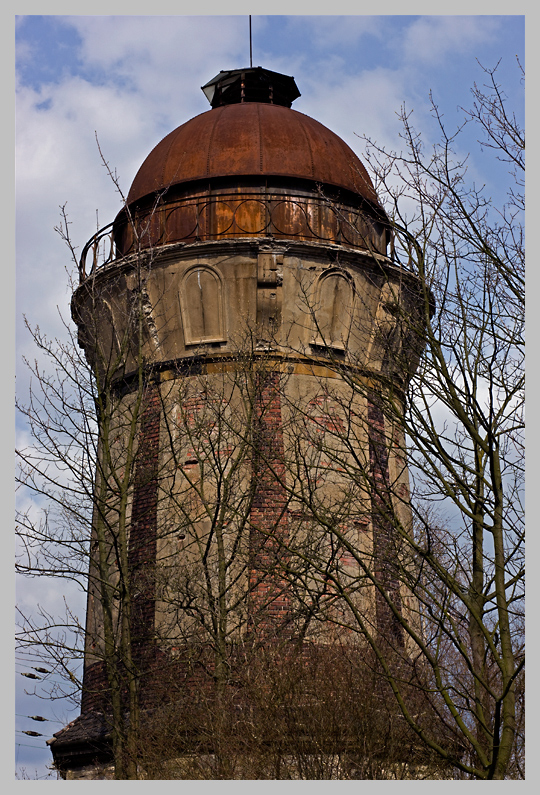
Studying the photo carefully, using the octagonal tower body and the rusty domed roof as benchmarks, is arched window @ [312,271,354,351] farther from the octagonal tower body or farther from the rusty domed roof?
the rusty domed roof

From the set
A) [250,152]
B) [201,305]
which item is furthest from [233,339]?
[250,152]

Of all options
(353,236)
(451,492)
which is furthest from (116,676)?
(353,236)

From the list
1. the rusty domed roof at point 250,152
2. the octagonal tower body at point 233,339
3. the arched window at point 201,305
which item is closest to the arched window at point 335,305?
the octagonal tower body at point 233,339

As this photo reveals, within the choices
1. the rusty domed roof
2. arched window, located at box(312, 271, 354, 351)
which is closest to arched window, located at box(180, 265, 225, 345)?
arched window, located at box(312, 271, 354, 351)

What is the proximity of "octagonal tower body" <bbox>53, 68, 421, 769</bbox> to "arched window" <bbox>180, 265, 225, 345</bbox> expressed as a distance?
0.07 feet

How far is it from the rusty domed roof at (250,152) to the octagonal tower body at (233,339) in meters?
0.03

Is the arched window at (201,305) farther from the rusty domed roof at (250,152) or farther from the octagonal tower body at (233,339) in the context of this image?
the rusty domed roof at (250,152)

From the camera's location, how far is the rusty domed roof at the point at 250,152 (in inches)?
690

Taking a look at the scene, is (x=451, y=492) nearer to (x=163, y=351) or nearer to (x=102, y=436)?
(x=102, y=436)

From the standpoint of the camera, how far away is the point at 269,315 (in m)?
16.6

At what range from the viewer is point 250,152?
1761 cm

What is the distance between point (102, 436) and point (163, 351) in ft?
13.5

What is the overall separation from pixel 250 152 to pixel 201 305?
2.87m

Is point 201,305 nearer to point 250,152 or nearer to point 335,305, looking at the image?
point 335,305
